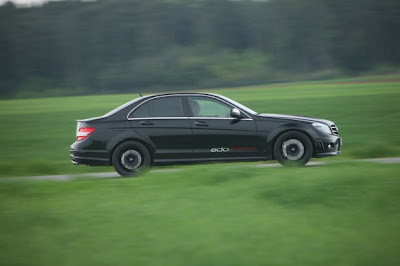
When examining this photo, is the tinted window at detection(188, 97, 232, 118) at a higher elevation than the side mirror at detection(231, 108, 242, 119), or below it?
higher

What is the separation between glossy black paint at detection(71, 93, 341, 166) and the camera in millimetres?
10594

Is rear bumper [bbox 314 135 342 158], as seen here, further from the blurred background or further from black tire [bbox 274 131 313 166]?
the blurred background

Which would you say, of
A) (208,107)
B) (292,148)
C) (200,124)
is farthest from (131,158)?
(292,148)

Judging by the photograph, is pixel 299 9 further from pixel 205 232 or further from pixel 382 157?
pixel 205 232

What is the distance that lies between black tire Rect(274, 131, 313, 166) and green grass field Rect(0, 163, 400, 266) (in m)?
2.28

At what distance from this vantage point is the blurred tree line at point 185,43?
92.8 meters

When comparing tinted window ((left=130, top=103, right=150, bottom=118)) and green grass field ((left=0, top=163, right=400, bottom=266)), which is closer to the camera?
green grass field ((left=0, top=163, right=400, bottom=266))

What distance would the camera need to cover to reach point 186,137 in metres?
10.7

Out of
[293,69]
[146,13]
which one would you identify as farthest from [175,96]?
[146,13]

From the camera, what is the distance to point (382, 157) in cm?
1328

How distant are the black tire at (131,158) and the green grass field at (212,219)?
2.10 meters

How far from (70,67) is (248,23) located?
106ft

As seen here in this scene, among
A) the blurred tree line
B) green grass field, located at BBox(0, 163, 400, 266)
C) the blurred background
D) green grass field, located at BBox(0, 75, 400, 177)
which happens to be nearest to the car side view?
the blurred background

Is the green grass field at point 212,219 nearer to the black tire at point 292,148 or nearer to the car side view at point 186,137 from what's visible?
the car side view at point 186,137
